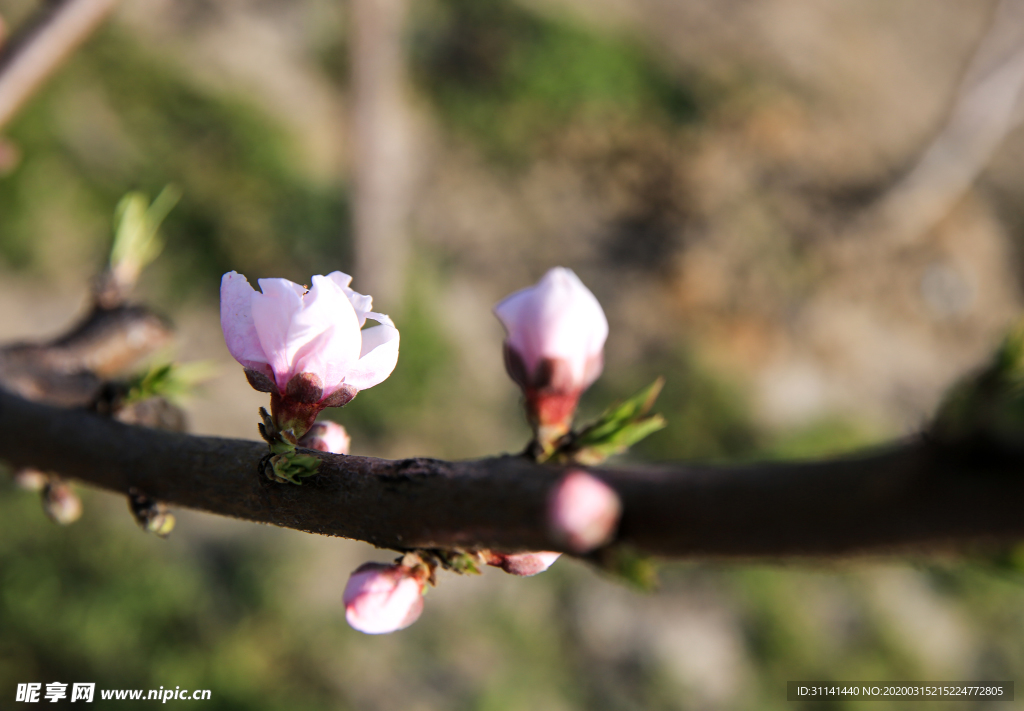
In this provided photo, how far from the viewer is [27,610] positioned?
3.06 metres

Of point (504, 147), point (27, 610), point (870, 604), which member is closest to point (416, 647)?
point (27, 610)

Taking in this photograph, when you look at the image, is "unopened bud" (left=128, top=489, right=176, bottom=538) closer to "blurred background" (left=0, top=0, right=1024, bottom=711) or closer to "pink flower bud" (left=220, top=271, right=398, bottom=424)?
"pink flower bud" (left=220, top=271, right=398, bottom=424)

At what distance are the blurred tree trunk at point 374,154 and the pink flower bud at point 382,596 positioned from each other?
3268 mm

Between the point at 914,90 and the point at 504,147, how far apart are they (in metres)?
5.44

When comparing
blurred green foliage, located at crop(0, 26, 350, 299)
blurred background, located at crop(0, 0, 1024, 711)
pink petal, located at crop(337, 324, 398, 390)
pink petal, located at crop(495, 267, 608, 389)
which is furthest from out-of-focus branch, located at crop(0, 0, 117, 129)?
blurred green foliage, located at crop(0, 26, 350, 299)

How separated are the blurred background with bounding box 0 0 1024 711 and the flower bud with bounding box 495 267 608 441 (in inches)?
54.0

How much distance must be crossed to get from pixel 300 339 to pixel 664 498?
0.34 metres

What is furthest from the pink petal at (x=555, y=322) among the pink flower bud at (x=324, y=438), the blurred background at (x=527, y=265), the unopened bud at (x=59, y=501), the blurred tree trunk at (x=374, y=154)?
the blurred tree trunk at (x=374, y=154)

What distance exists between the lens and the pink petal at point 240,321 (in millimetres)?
623

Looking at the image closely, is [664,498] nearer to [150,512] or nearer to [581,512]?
[581,512]

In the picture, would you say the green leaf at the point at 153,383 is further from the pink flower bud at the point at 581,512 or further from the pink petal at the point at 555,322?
the pink flower bud at the point at 581,512

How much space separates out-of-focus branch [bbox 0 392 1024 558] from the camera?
0.38 meters

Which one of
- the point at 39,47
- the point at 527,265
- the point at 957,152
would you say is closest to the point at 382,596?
the point at 39,47

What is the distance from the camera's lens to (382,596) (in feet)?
2.05
